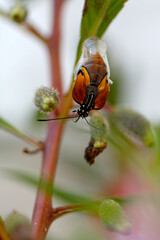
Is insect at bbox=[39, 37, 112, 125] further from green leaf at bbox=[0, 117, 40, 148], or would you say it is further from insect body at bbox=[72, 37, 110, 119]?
green leaf at bbox=[0, 117, 40, 148]

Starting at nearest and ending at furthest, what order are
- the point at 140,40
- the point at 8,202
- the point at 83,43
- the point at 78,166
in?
the point at 83,43
the point at 78,166
the point at 8,202
the point at 140,40

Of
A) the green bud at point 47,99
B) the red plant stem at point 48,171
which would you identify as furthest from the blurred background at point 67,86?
the green bud at point 47,99

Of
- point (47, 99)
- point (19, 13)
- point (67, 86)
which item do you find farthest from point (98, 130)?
point (67, 86)

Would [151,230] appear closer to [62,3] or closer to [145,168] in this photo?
[145,168]

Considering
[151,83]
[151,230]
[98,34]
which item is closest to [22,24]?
[98,34]

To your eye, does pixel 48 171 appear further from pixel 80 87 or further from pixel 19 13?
pixel 19 13
